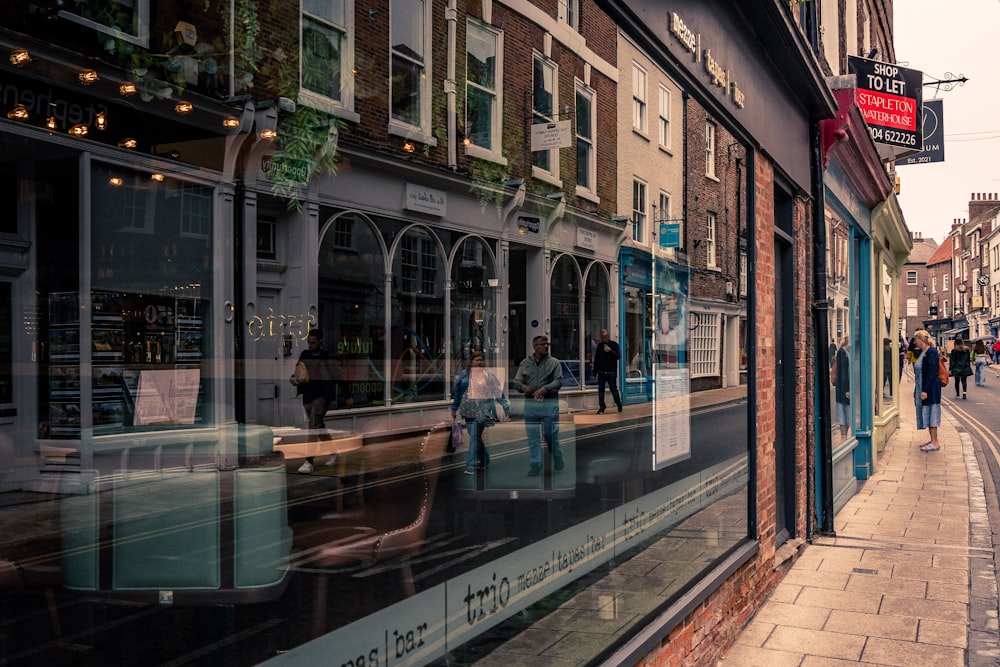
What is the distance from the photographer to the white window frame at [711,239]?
5125mm

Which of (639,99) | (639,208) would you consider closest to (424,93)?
(639,208)

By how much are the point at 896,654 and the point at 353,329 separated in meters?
4.22

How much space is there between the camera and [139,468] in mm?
1963

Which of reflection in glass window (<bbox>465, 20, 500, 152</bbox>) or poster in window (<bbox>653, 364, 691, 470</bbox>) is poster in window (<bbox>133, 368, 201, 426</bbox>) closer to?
reflection in glass window (<bbox>465, 20, 500, 152</bbox>)

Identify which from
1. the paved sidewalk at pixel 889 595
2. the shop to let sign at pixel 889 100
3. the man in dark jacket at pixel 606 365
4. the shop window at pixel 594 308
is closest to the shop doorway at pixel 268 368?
the shop window at pixel 594 308

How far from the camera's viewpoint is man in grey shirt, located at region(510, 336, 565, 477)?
2.91 m

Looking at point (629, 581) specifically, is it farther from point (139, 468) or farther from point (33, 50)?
point (33, 50)

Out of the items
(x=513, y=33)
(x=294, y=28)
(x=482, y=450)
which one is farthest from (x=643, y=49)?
(x=294, y=28)

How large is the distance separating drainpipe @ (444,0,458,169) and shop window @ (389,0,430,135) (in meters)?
0.10

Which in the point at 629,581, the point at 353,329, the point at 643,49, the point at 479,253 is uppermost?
the point at 643,49

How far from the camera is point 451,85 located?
8.16 feet

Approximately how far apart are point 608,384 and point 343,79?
6.23ft

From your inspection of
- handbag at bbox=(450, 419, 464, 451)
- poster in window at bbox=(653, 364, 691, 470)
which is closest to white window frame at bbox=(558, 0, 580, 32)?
handbag at bbox=(450, 419, 464, 451)

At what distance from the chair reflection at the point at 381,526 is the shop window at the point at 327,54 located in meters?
0.98
